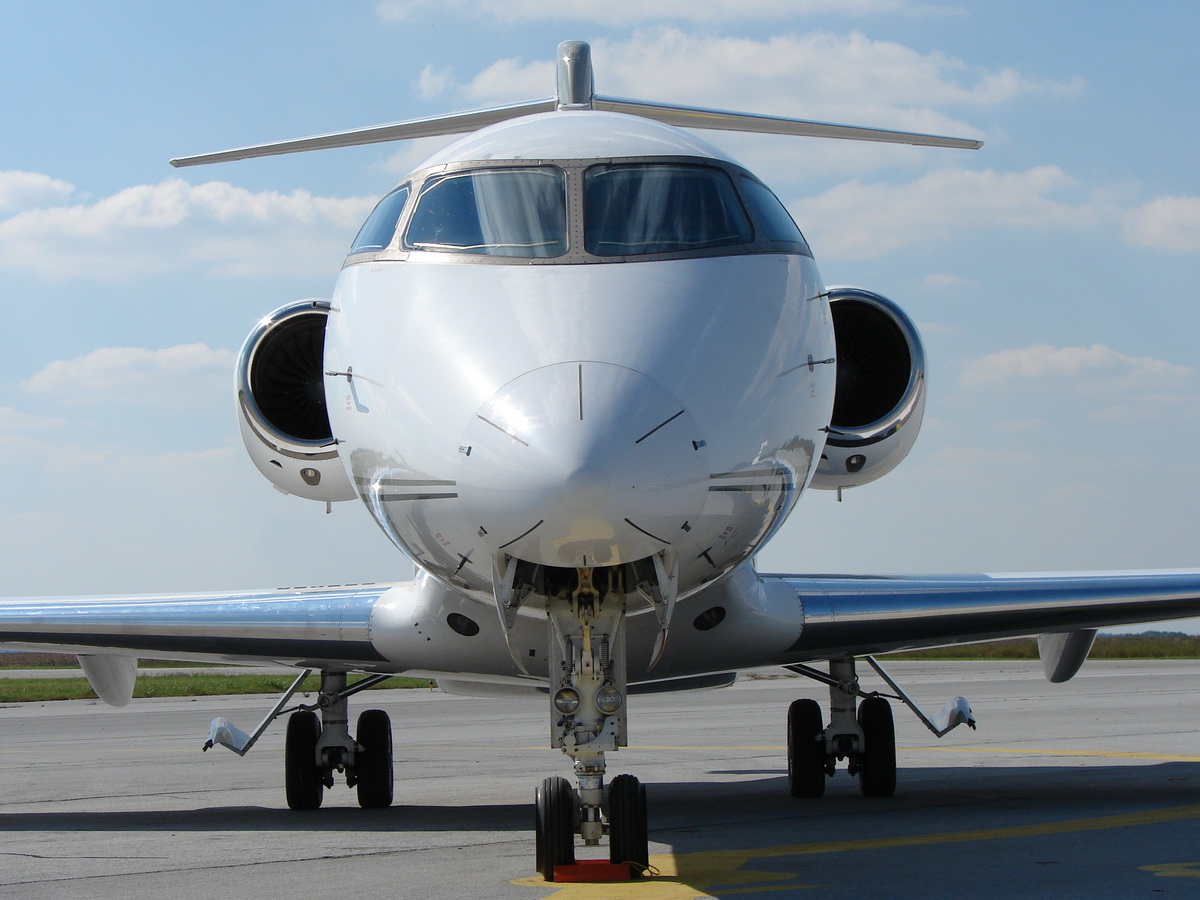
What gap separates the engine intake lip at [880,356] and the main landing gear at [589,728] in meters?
3.47

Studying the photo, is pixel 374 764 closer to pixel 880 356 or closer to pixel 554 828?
pixel 554 828

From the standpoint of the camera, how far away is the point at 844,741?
1105 centimetres

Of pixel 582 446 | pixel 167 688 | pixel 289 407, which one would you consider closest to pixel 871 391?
pixel 289 407

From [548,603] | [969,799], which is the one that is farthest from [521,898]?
[969,799]

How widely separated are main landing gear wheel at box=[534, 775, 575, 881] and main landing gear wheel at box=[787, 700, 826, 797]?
15.9ft

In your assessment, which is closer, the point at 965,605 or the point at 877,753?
the point at 965,605

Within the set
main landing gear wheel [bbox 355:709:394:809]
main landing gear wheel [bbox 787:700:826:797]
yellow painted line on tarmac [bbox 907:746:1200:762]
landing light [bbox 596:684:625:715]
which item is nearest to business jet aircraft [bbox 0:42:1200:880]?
landing light [bbox 596:684:625:715]

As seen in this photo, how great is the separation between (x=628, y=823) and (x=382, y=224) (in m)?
3.25

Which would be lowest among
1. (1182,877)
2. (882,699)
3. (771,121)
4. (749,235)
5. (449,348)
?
(1182,877)

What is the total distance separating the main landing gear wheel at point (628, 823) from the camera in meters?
6.39

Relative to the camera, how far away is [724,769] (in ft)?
46.0

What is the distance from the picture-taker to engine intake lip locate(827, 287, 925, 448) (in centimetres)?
939

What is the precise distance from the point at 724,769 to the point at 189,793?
5.04 meters

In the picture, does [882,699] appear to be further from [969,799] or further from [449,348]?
[449,348]
